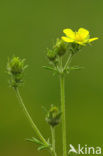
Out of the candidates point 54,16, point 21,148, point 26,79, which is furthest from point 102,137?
point 54,16

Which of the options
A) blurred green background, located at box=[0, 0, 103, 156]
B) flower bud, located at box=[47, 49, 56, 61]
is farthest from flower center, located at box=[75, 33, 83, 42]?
blurred green background, located at box=[0, 0, 103, 156]

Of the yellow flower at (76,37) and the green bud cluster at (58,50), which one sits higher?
the yellow flower at (76,37)

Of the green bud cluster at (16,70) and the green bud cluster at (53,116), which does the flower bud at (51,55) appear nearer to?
the green bud cluster at (16,70)

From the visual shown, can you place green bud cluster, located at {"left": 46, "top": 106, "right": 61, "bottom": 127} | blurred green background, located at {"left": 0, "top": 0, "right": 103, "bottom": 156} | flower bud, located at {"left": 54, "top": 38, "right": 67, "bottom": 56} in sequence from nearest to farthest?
green bud cluster, located at {"left": 46, "top": 106, "right": 61, "bottom": 127} → flower bud, located at {"left": 54, "top": 38, "right": 67, "bottom": 56} → blurred green background, located at {"left": 0, "top": 0, "right": 103, "bottom": 156}

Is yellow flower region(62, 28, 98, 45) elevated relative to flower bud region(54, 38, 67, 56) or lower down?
elevated

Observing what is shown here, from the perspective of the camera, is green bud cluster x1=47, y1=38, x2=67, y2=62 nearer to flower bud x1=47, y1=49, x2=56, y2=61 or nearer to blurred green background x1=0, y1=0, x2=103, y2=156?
flower bud x1=47, y1=49, x2=56, y2=61

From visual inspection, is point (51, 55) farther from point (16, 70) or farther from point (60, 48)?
point (16, 70)

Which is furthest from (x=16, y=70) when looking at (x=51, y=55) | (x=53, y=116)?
(x=53, y=116)

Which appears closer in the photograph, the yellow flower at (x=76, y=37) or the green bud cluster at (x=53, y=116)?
the green bud cluster at (x=53, y=116)

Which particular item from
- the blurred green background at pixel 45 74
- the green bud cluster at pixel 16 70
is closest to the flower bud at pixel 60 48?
the green bud cluster at pixel 16 70
